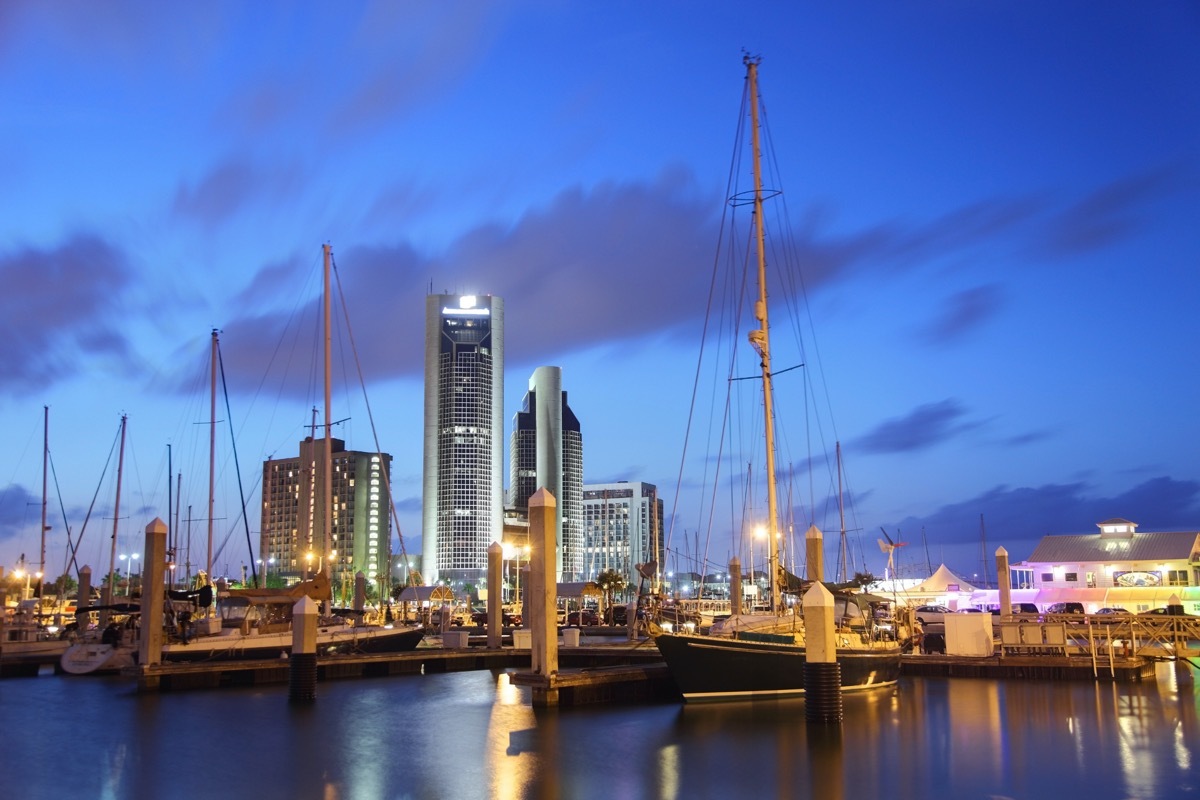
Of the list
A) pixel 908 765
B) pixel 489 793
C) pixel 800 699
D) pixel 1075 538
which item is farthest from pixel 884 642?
pixel 1075 538

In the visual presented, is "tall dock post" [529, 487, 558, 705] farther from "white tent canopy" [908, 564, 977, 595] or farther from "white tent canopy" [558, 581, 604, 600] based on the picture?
"white tent canopy" [558, 581, 604, 600]

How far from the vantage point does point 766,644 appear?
99.7 ft

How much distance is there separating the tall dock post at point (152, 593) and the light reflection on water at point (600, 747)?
158cm

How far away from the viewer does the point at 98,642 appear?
43.5 meters

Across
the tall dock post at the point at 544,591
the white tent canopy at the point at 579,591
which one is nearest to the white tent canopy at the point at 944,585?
the white tent canopy at the point at 579,591

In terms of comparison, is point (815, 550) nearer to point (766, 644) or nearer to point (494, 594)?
point (766, 644)

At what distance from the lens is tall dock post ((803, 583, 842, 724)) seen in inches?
976

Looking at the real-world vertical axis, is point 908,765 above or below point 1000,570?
below

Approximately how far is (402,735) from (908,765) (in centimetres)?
1250

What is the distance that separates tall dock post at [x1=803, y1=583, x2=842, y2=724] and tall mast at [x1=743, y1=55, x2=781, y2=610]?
823cm

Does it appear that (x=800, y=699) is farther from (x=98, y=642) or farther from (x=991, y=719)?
(x=98, y=642)

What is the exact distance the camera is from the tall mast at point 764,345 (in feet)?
112

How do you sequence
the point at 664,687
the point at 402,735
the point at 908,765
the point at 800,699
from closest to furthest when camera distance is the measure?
the point at 908,765 → the point at 402,735 → the point at 800,699 → the point at 664,687

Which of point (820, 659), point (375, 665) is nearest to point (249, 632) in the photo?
point (375, 665)
